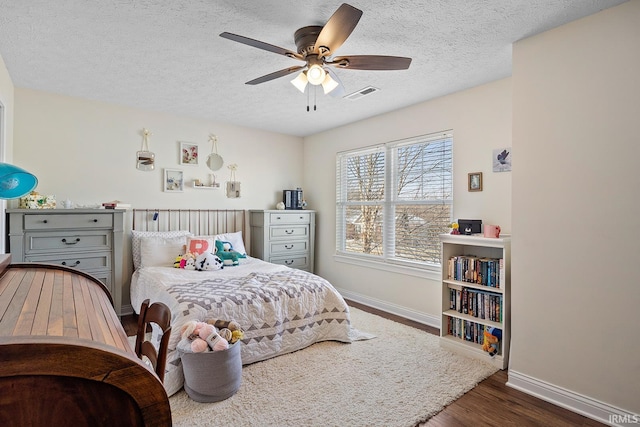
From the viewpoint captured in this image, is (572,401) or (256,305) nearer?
(572,401)

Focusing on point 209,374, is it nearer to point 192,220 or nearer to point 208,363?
point 208,363

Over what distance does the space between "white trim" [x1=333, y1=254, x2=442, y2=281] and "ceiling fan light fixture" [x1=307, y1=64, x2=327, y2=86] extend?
2.27m

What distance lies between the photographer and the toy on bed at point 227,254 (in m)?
3.83

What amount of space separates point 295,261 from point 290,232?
443 millimetres

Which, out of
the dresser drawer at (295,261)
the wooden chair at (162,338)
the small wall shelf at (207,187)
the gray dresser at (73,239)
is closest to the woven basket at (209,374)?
the wooden chair at (162,338)

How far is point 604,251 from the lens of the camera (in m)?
2.00

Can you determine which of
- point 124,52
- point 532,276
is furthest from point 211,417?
point 124,52

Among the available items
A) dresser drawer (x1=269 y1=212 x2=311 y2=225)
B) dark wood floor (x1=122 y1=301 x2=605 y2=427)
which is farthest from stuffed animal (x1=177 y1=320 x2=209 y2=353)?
dresser drawer (x1=269 y1=212 x2=311 y2=225)

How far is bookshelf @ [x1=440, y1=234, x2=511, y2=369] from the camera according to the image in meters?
2.64

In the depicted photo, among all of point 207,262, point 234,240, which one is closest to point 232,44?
point 207,262

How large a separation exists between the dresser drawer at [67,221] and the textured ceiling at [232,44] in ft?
4.27

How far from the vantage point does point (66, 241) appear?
3289 mm

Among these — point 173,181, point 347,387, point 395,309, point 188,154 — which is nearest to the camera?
point 347,387

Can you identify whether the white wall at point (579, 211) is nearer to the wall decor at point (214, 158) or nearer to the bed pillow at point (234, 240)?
the bed pillow at point (234, 240)
